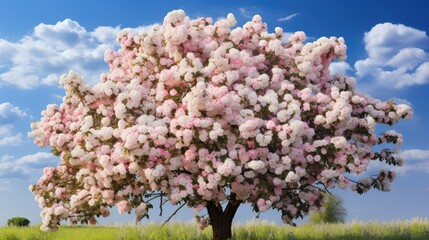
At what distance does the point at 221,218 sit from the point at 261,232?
11.5 feet

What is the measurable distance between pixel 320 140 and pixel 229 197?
9.28ft

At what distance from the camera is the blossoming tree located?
1244cm

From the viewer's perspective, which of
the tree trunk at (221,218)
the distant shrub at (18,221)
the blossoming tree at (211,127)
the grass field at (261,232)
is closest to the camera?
the blossoming tree at (211,127)

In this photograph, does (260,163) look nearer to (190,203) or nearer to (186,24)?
(190,203)

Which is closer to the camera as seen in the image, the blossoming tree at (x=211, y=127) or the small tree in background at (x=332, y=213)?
the blossoming tree at (x=211, y=127)

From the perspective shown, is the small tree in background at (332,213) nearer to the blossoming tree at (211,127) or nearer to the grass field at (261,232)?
the grass field at (261,232)

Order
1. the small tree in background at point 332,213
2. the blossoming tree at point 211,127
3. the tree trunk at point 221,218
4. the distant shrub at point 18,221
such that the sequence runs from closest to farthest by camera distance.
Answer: the blossoming tree at point 211,127 → the tree trunk at point 221,218 → the small tree in background at point 332,213 → the distant shrub at point 18,221

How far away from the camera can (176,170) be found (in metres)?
13.4

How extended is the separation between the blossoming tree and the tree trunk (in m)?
0.04

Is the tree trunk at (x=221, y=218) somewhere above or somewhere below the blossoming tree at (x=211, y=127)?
below

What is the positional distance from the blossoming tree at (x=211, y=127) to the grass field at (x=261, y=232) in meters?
1.59

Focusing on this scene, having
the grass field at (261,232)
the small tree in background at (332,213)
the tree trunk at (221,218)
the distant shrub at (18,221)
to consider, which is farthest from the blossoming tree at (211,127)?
the distant shrub at (18,221)

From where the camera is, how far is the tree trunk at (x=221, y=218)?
15719 mm

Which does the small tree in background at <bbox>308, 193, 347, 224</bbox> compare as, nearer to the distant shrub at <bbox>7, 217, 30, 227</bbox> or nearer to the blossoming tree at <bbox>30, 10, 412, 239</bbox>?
the blossoming tree at <bbox>30, 10, 412, 239</bbox>
